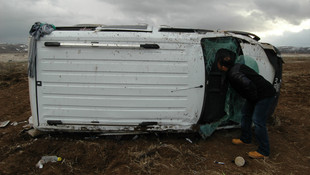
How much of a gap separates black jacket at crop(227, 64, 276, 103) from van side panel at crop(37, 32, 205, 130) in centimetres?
48

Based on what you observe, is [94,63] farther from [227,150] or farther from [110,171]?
[227,150]

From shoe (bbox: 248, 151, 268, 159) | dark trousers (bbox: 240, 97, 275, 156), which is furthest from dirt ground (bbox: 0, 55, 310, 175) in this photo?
dark trousers (bbox: 240, 97, 275, 156)

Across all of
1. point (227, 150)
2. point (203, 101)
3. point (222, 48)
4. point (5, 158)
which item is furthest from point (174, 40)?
point (5, 158)

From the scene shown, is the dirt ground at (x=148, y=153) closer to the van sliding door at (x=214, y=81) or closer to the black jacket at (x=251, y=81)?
the van sliding door at (x=214, y=81)

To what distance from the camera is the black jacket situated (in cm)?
287

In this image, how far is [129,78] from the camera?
10.2ft

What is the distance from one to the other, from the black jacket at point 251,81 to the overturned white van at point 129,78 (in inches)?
11.5

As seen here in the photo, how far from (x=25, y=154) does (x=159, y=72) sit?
2428mm

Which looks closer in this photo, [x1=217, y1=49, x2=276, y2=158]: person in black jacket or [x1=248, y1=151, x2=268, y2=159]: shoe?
[x1=217, y1=49, x2=276, y2=158]: person in black jacket

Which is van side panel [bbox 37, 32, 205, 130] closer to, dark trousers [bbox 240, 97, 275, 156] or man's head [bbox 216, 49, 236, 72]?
man's head [bbox 216, 49, 236, 72]

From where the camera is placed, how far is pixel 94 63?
3057mm

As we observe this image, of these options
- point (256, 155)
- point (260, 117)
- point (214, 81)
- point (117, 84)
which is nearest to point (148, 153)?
point (117, 84)

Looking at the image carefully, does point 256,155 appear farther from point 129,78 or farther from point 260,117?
point 129,78

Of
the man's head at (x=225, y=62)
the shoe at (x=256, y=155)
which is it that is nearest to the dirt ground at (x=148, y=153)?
the shoe at (x=256, y=155)
